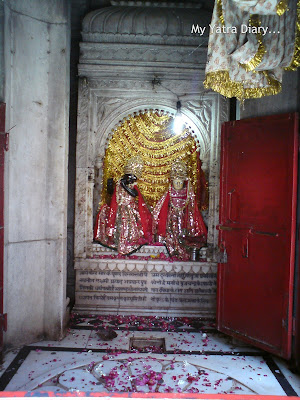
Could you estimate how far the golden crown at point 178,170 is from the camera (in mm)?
5535

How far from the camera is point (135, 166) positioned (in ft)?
18.6

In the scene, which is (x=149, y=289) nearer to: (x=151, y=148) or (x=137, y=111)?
(x=151, y=148)

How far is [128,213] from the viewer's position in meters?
5.49

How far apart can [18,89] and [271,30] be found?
2576 mm

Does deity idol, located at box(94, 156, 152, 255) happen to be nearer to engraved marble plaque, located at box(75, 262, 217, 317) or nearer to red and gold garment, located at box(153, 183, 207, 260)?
red and gold garment, located at box(153, 183, 207, 260)

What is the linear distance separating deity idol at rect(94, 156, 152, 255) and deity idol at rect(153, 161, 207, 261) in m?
0.22

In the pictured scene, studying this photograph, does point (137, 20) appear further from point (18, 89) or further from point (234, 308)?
point (234, 308)

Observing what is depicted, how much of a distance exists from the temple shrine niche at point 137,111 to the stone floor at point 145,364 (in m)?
0.46

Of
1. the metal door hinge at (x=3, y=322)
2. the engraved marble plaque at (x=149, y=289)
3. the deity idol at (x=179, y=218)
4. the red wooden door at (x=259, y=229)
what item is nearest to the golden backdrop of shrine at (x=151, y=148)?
the deity idol at (x=179, y=218)

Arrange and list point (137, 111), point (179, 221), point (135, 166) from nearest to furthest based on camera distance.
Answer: point (137, 111), point (179, 221), point (135, 166)

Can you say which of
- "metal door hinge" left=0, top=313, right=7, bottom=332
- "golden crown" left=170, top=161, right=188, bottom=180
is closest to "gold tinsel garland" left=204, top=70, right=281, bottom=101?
"golden crown" left=170, top=161, right=188, bottom=180

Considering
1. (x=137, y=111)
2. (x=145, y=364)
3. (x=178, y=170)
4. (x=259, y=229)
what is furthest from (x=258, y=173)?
(x=145, y=364)

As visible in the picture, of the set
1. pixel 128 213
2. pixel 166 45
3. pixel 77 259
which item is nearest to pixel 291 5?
pixel 166 45

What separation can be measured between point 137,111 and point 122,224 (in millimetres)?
1606
